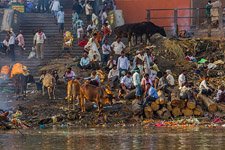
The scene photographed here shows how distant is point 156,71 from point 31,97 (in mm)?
4977

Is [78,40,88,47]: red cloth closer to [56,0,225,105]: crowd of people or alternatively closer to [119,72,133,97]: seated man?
[56,0,225,105]: crowd of people

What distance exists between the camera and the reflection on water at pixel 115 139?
21125 mm

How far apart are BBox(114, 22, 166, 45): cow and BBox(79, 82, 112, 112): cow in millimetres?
8454

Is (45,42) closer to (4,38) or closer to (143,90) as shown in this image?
(4,38)

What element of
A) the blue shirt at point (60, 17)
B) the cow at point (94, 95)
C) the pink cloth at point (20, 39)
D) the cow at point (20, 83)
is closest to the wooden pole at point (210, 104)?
the cow at point (94, 95)

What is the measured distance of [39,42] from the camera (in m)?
36.8

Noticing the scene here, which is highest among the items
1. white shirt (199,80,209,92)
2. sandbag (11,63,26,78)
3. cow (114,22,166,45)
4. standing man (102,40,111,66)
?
cow (114,22,166,45)

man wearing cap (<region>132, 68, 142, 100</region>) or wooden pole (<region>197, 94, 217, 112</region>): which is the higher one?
man wearing cap (<region>132, 68, 142, 100</region>)

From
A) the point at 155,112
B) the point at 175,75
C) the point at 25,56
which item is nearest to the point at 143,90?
the point at 155,112

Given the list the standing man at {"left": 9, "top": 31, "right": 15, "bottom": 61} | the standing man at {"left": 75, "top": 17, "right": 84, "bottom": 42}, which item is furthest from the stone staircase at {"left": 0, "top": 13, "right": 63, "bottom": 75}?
the standing man at {"left": 75, "top": 17, "right": 84, "bottom": 42}

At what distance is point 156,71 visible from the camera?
3281cm

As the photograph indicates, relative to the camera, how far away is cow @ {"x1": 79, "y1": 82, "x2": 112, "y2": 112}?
28.8 meters

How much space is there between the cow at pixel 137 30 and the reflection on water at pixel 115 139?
11370mm

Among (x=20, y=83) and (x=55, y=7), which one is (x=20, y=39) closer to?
(x=55, y=7)
